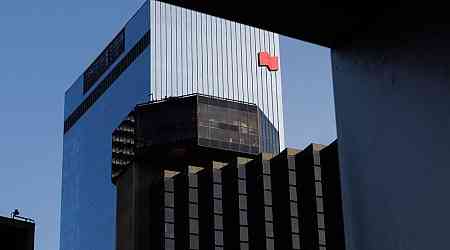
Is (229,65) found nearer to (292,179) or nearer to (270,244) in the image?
(292,179)

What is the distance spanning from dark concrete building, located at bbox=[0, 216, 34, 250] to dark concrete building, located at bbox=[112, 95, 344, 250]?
39.2 m

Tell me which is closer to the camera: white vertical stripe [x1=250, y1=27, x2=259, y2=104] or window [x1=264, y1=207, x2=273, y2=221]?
window [x1=264, y1=207, x2=273, y2=221]

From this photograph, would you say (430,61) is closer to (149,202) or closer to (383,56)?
(383,56)

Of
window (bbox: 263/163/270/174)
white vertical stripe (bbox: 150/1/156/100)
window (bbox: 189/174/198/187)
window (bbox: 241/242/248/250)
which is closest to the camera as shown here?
window (bbox: 241/242/248/250)

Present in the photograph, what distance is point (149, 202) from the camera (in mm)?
88688

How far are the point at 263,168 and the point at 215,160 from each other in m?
15.6

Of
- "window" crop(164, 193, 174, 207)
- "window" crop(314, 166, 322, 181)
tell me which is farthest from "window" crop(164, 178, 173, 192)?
"window" crop(314, 166, 322, 181)

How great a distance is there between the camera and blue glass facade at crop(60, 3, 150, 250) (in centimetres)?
12512

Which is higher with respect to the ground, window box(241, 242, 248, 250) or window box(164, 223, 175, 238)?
window box(164, 223, 175, 238)

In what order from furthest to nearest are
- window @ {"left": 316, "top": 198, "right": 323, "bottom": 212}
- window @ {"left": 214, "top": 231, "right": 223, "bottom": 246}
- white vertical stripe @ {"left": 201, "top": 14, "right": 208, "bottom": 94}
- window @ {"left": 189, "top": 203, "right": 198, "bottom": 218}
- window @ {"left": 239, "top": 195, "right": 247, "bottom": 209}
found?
white vertical stripe @ {"left": 201, "top": 14, "right": 208, "bottom": 94}, window @ {"left": 189, "top": 203, "right": 198, "bottom": 218}, window @ {"left": 239, "top": 195, "right": 247, "bottom": 209}, window @ {"left": 214, "top": 231, "right": 223, "bottom": 246}, window @ {"left": 316, "top": 198, "right": 323, "bottom": 212}

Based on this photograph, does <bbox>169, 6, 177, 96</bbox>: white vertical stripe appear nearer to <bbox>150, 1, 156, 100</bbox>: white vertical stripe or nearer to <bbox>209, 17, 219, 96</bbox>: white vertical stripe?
<bbox>150, 1, 156, 100</bbox>: white vertical stripe

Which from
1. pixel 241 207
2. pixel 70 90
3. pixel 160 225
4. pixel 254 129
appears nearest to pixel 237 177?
pixel 241 207

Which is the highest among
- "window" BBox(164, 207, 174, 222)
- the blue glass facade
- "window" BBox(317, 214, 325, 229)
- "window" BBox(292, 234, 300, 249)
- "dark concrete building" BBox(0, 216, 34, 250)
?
the blue glass facade

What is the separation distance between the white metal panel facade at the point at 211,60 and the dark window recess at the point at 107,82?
10.9 ft
